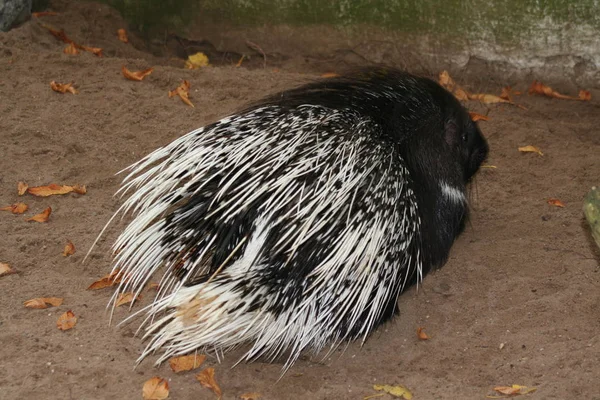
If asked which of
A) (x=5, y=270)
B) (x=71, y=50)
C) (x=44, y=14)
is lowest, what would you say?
(x=5, y=270)

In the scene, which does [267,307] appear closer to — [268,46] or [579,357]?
[579,357]

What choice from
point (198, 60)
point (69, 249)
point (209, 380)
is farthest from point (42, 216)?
point (198, 60)

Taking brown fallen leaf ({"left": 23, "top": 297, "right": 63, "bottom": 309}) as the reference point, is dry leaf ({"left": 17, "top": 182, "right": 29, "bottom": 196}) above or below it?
above

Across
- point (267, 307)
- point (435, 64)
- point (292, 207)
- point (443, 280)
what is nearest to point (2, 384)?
point (267, 307)

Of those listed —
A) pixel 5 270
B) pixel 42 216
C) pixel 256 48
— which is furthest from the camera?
pixel 256 48

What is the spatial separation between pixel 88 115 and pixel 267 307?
190 centimetres

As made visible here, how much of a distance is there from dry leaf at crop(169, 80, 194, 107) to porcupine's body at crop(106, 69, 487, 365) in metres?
1.26

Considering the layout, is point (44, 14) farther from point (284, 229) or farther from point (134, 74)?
point (284, 229)

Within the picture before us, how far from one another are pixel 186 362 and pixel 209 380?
0.39 ft

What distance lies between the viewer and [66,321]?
276 cm

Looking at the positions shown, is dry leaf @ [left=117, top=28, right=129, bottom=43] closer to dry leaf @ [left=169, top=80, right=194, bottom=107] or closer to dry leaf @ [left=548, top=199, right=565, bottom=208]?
dry leaf @ [left=169, top=80, right=194, bottom=107]

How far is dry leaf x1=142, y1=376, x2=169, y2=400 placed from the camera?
96.9 inches

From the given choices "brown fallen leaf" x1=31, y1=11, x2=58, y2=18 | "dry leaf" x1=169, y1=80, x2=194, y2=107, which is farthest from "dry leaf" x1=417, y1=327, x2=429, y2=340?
"brown fallen leaf" x1=31, y1=11, x2=58, y2=18

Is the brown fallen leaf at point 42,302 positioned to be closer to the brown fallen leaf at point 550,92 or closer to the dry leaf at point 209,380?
the dry leaf at point 209,380
